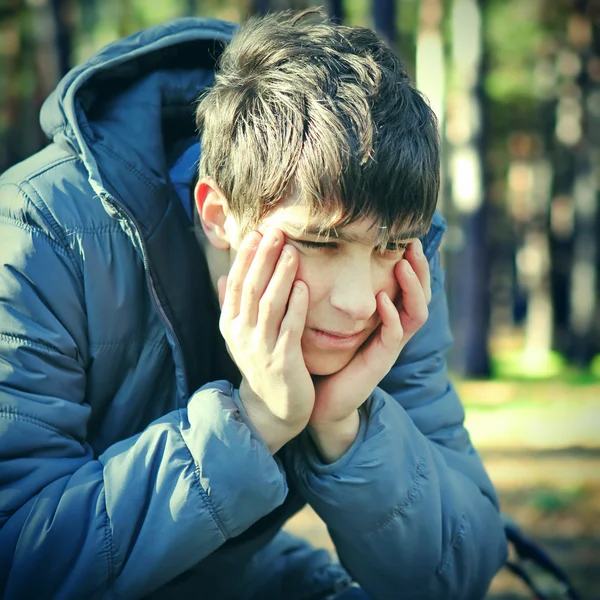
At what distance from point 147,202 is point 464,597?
1.57 meters

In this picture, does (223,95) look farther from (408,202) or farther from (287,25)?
(408,202)

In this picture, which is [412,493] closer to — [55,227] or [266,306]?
[266,306]

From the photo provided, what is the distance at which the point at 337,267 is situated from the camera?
2129mm

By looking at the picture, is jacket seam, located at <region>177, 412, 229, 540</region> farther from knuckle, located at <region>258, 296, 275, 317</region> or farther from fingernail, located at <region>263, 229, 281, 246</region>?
fingernail, located at <region>263, 229, 281, 246</region>

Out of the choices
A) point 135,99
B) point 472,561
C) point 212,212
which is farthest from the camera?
point 135,99

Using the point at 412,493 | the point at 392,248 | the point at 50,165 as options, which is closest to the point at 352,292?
the point at 392,248

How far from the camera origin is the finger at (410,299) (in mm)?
2260

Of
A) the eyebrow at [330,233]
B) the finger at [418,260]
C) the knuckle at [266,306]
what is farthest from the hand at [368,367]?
the knuckle at [266,306]

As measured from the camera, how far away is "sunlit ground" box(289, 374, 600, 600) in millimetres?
5309

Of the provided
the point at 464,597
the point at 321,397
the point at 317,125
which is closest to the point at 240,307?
the point at 321,397

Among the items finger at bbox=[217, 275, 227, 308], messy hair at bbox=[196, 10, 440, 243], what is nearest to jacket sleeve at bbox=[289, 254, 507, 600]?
finger at bbox=[217, 275, 227, 308]

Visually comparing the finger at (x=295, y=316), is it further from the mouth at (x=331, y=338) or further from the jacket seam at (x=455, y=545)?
the jacket seam at (x=455, y=545)

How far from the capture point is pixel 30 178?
239 cm

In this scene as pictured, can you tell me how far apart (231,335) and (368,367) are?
0.40m
